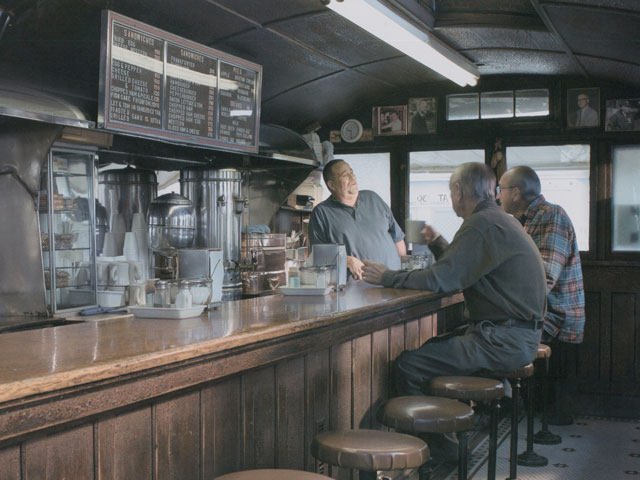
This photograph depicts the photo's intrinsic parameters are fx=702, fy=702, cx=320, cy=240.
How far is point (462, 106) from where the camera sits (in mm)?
6691

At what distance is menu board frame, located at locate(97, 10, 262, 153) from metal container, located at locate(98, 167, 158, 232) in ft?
2.56

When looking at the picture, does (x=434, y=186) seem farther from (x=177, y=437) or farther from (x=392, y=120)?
(x=177, y=437)

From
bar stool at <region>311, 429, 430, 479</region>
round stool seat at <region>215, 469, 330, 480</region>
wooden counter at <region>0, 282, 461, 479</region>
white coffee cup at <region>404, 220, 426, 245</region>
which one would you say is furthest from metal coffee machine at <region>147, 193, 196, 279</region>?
round stool seat at <region>215, 469, 330, 480</region>

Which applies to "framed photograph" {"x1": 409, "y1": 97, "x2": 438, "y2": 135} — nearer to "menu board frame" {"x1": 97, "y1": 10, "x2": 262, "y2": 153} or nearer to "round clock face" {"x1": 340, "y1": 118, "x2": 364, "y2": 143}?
"round clock face" {"x1": 340, "y1": 118, "x2": 364, "y2": 143}

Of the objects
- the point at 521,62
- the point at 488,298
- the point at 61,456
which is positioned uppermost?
the point at 521,62

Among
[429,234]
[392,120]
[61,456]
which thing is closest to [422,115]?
[392,120]

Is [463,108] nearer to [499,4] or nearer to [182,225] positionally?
[499,4]

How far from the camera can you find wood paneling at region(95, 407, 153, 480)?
1748mm

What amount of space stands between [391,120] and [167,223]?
9.17 ft

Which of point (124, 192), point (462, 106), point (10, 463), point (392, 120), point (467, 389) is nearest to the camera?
point (10, 463)

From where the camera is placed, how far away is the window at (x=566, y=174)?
6.32 metres

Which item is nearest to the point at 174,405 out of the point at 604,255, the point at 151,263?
the point at 151,263

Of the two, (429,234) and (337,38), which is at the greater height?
(337,38)

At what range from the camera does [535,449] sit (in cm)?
491
